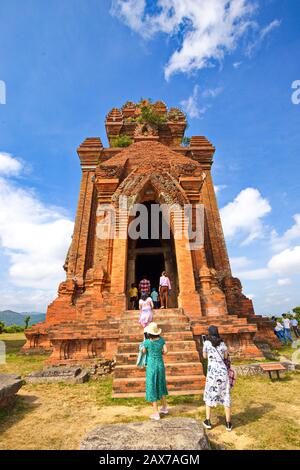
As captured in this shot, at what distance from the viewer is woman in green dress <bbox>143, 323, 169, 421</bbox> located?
14.1ft

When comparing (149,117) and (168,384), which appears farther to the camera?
(149,117)

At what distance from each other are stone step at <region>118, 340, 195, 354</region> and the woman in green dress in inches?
83.5

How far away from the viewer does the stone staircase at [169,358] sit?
5590 mm

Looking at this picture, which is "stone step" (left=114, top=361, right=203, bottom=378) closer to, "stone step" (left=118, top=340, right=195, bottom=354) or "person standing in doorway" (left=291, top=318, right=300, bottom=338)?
"stone step" (left=118, top=340, right=195, bottom=354)

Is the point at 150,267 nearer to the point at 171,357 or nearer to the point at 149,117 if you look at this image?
the point at 149,117

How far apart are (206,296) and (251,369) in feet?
9.56

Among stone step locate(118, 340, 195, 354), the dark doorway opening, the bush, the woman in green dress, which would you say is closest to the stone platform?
stone step locate(118, 340, 195, 354)

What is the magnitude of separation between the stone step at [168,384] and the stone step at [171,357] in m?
0.54

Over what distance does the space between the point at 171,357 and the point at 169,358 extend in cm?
5

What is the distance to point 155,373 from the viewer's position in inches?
174

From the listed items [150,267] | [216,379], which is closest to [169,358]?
[216,379]

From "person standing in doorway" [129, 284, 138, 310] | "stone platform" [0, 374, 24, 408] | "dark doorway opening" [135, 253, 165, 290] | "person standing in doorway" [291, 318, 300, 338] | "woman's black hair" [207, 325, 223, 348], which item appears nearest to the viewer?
"woman's black hair" [207, 325, 223, 348]

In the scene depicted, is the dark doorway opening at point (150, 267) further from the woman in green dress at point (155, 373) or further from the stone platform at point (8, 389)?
the woman in green dress at point (155, 373)
